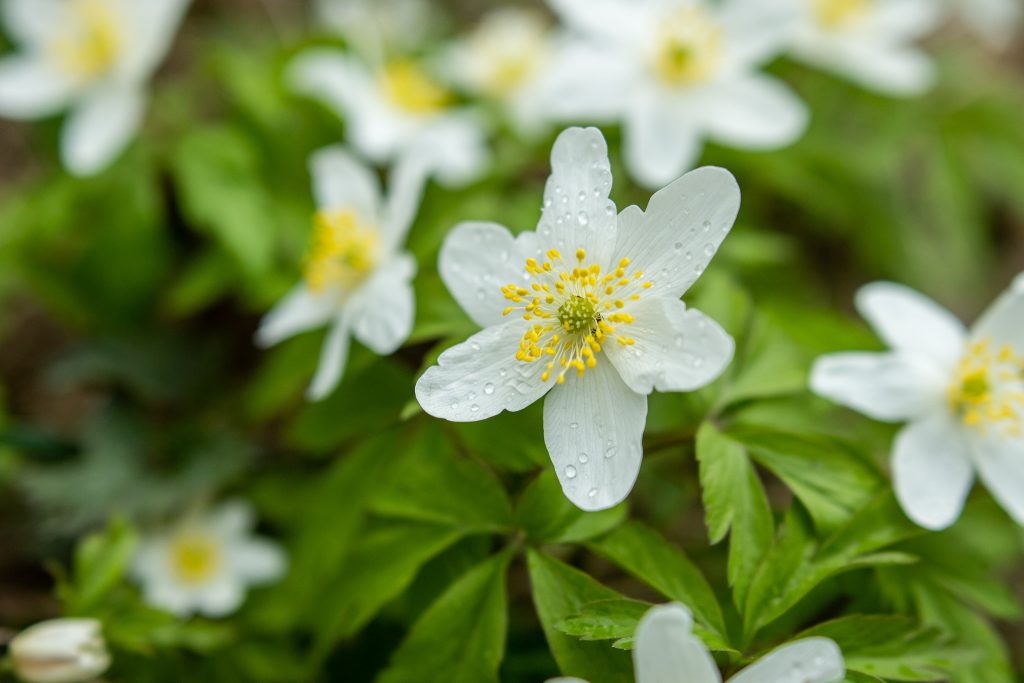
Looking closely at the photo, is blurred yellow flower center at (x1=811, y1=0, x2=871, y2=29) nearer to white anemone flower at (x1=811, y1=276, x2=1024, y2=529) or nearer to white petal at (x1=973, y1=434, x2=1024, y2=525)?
white anemone flower at (x1=811, y1=276, x2=1024, y2=529)

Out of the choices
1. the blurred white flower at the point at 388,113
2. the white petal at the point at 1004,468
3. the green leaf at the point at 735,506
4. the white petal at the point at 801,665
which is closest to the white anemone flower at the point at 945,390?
the white petal at the point at 1004,468

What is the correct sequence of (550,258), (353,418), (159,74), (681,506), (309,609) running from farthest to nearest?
(159,74) < (681,506) < (309,609) < (353,418) < (550,258)

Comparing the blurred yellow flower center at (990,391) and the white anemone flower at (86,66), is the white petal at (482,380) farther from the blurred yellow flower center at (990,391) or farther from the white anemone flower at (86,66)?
the white anemone flower at (86,66)

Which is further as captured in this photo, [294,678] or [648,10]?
[648,10]

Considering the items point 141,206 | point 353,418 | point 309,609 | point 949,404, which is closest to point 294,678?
point 309,609

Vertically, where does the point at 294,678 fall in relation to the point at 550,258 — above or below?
below

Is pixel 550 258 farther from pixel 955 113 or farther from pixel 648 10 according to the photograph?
pixel 955 113

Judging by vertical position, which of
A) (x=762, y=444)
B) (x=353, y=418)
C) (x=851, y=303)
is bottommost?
(x=851, y=303)
